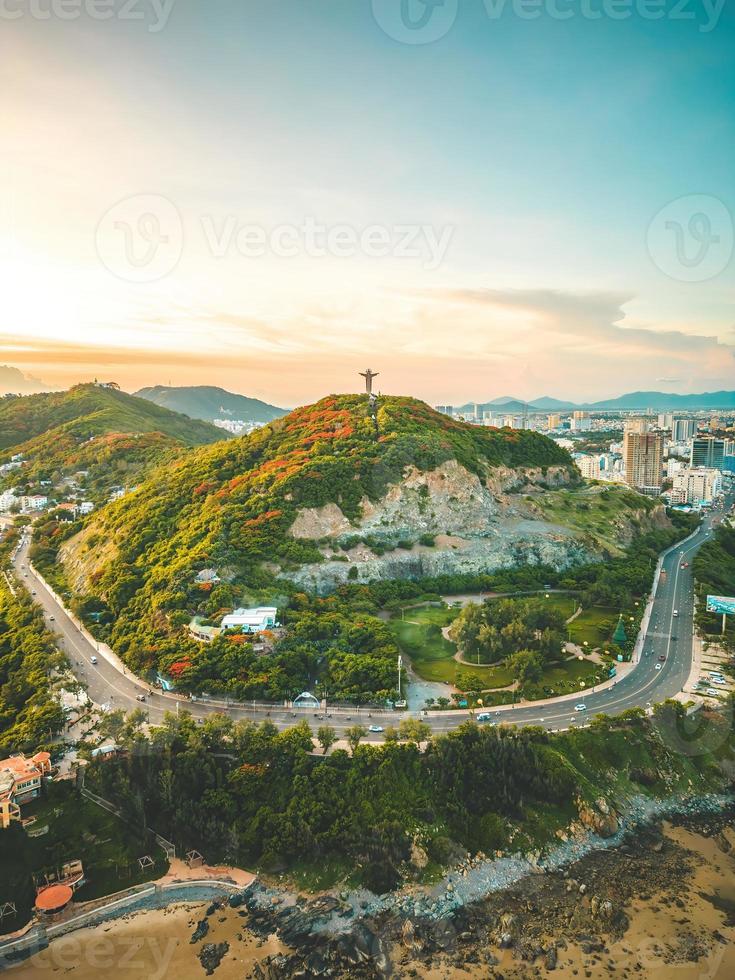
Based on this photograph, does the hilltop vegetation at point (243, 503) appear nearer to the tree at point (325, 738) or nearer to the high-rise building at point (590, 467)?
the tree at point (325, 738)

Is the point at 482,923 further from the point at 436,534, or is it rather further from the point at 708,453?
the point at 708,453

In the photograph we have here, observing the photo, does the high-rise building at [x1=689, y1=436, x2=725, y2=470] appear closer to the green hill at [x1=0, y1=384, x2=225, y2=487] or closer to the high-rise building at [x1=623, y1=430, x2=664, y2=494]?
the high-rise building at [x1=623, y1=430, x2=664, y2=494]

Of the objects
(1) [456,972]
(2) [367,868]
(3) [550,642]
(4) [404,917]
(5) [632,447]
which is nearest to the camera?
(1) [456,972]

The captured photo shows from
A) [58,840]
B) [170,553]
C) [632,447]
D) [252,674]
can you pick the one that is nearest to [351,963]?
[58,840]

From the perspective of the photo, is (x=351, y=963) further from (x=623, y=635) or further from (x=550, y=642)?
(x=623, y=635)

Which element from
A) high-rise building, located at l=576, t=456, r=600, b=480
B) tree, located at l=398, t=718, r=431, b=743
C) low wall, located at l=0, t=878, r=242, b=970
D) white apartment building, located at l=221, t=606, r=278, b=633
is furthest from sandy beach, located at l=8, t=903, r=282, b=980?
high-rise building, located at l=576, t=456, r=600, b=480

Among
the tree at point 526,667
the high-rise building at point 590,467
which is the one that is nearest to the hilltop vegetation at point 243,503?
the tree at point 526,667
